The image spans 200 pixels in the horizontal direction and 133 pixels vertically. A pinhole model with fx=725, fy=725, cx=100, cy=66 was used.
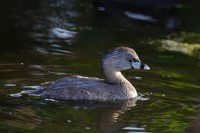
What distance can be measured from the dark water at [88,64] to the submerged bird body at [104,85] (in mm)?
236

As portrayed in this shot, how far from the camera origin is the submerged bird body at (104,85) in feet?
35.8

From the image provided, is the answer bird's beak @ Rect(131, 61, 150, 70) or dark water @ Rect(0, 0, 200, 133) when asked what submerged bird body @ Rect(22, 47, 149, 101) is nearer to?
bird's beak @ Rect(131, 61, 150, 70)

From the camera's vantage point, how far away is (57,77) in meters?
12.0

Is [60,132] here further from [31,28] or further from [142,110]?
[31,28]

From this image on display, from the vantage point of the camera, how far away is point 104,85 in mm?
11188

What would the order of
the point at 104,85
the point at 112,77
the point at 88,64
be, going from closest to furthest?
the point at 104,85, the point at 112,77, the point at 88,64

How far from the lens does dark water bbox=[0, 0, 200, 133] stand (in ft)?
31.5

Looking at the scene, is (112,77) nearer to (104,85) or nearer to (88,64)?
(104,85)

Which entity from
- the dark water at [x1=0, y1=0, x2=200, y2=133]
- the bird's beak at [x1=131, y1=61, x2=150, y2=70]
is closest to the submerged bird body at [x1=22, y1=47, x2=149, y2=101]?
the bird's beak at [x1=131, y1=61, x2=150, y2=70]

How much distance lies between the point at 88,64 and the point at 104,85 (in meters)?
2.02

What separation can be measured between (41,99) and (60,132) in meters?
1.72

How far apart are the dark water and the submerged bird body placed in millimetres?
236

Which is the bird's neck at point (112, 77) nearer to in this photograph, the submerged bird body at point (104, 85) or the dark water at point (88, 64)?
the submerged bird body at point (104, 85)

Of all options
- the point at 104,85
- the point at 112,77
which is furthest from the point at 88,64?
the point at 104,85
